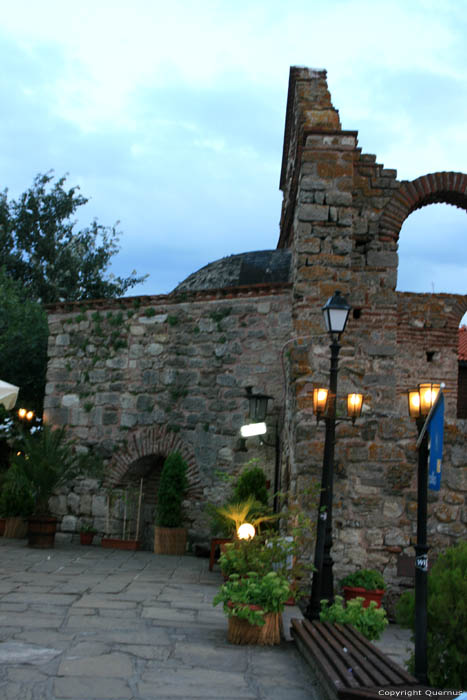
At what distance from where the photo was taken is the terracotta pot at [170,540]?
450 inches

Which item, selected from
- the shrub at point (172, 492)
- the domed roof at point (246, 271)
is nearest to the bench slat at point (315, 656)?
the shrub at point (172, 492)

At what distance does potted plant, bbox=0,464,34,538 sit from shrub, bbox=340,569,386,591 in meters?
6.23

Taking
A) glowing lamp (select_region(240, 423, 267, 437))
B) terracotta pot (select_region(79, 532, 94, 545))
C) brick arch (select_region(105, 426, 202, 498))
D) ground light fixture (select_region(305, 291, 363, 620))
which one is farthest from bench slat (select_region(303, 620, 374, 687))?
terracotta pot (select_region(79, 532, 94, 545))

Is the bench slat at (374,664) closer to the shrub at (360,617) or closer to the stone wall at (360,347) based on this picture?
the shrub at (360,617)

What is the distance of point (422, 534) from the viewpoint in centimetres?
489

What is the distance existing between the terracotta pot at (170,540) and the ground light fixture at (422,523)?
22.5ft

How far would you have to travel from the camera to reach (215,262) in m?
14.3

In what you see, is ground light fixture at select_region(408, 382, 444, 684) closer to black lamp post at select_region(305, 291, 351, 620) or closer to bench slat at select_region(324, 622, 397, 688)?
bench slat at select_region(324, 622, 397, 688)

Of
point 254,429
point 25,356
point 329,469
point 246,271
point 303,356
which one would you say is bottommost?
point 329,469

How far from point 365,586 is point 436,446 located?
144 inches

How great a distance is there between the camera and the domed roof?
13.0 meters

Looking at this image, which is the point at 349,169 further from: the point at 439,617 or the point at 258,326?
the point at 439,617

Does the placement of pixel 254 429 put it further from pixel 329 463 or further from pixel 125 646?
pixel 125 646

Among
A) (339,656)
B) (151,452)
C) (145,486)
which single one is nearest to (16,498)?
(145,486)
